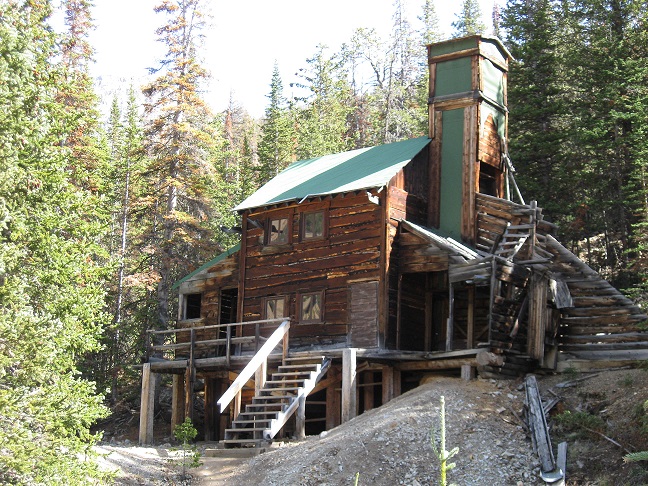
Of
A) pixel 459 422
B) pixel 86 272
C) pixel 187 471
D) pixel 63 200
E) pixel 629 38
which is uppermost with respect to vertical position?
pixel 629 38

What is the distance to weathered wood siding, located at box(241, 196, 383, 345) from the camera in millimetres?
22703

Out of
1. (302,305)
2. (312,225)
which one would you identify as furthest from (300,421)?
(312,225)

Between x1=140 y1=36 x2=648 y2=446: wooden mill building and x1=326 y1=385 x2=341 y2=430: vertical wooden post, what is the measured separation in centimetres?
3

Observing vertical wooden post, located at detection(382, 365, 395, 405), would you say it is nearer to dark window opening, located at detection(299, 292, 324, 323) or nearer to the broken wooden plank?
dark window opening, located at detection(299, 292, 324, 323)

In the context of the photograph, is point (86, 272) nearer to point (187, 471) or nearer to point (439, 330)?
point (187, 471)

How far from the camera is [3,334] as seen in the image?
14.1 m

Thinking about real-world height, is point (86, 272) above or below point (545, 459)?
above

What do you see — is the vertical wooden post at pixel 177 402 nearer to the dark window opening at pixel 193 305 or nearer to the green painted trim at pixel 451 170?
the dark window opening at pixel 193 305

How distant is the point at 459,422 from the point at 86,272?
7.90m

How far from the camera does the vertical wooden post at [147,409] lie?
25047 mm

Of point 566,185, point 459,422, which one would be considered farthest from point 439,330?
point 566,185

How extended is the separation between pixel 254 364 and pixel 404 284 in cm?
482

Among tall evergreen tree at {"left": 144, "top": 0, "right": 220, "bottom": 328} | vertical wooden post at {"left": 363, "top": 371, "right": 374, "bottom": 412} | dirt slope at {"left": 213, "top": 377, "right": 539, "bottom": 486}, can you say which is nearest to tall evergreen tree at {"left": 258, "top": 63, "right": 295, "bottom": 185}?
tall evergreen tree at {"left": 144, "top": 0, "right": 220, "bottom": 328}

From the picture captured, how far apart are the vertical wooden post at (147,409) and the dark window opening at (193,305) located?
10.2ft
